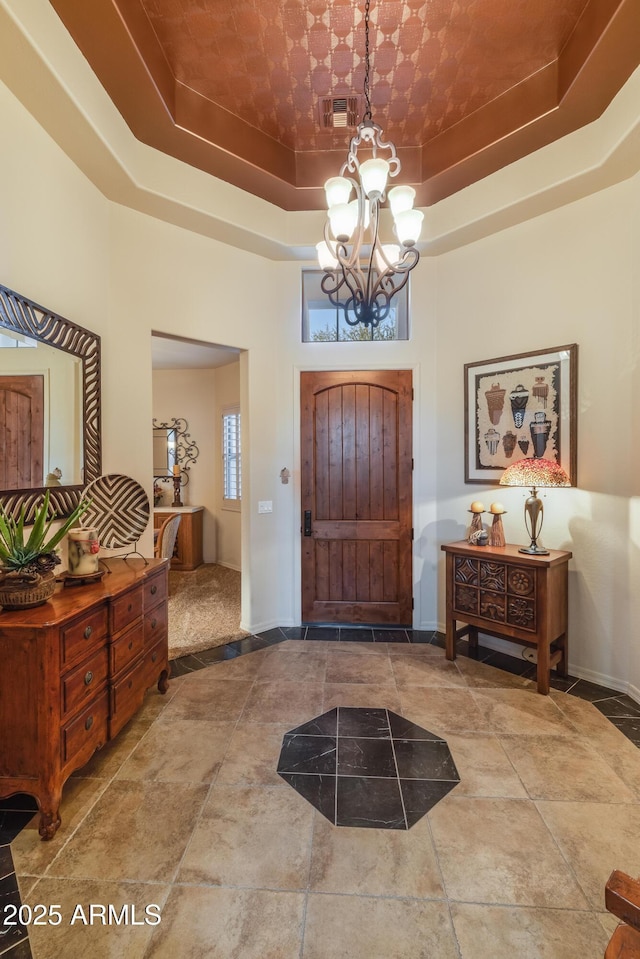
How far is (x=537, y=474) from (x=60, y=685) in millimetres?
2957

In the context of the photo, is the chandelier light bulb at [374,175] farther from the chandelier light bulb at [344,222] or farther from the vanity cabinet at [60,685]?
the vanity cabinet at [60,685]

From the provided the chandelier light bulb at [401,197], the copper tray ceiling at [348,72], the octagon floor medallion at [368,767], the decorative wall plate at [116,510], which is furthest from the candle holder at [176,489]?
the chandelier light bulb at [401,197]

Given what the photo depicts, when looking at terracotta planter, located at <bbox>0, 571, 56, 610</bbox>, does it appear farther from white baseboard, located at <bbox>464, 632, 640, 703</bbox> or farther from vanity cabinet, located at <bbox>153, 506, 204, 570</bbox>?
vanity cabinet, located at <bbox>153, 506, 204, 570</bbox>

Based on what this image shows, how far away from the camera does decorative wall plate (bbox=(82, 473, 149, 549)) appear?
2.59 meters

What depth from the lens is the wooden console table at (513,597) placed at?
2.75 meters

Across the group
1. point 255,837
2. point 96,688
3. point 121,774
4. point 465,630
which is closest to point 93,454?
point 96,688

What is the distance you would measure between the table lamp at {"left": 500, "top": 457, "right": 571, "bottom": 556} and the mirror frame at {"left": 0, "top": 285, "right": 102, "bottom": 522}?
2.91 meters

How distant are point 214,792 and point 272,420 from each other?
2.82 m

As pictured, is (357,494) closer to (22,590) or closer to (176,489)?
(22,590)

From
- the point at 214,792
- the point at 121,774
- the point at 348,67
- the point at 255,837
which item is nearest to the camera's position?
the point at 255,837

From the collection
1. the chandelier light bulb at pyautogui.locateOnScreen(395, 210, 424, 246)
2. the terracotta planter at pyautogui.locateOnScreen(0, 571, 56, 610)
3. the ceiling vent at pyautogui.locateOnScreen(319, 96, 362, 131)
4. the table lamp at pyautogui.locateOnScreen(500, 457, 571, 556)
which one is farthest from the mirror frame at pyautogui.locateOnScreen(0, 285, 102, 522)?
the table lamp at pyautogui.locateOnScreen(500, 457, 571, 556)

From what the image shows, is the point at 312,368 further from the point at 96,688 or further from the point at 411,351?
the point at 96,688

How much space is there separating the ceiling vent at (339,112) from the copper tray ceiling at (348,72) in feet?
0.05

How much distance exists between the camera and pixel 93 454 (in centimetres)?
277
